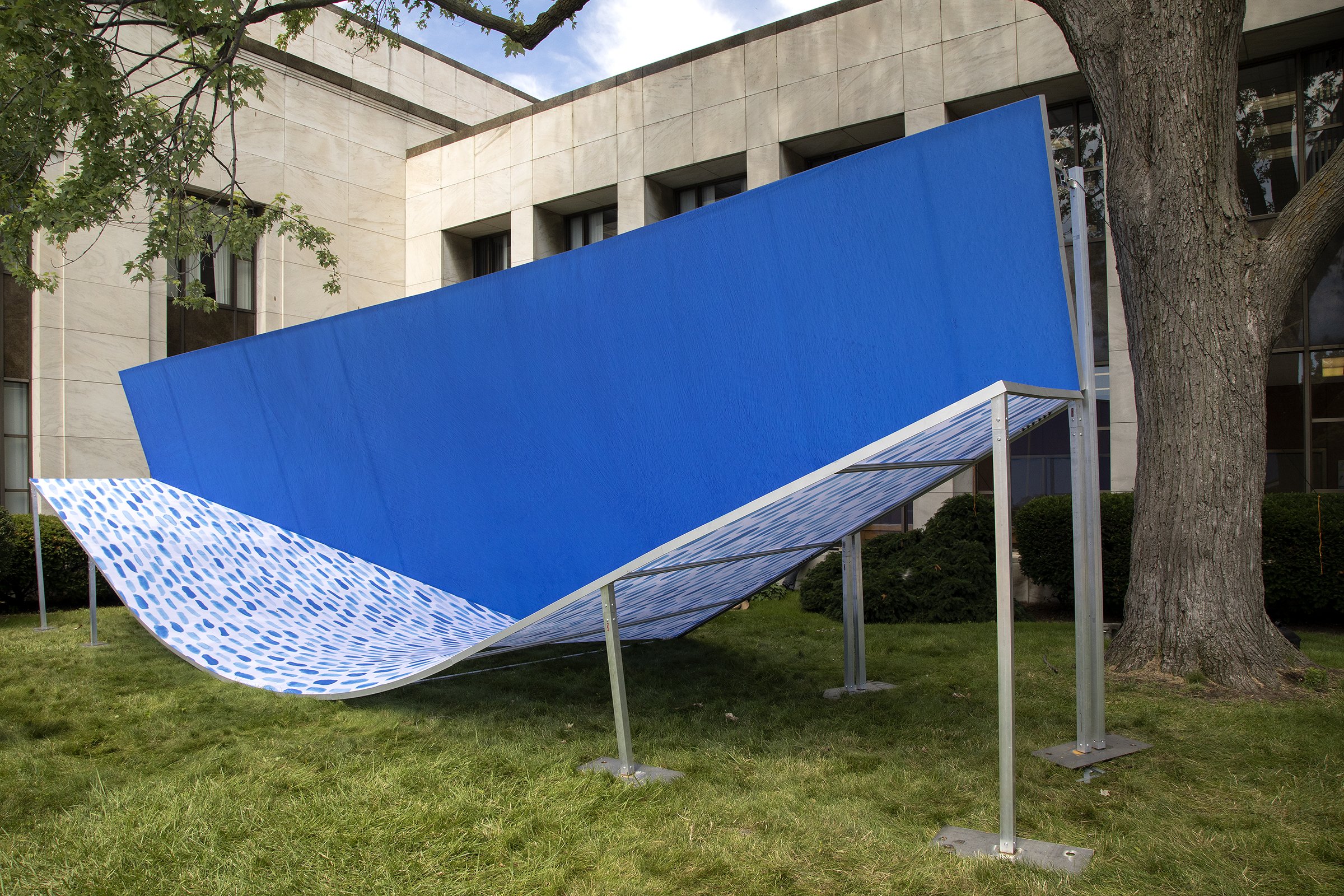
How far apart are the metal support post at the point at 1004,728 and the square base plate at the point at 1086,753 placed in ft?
3.45

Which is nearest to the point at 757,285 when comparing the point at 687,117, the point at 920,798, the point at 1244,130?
the point at 920,798

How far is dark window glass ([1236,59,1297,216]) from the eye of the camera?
9.59 m

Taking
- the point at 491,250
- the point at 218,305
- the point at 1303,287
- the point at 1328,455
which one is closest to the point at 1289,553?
→ the point at 1328,455

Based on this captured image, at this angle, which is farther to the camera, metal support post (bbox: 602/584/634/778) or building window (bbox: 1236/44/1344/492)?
building window (bbox: 1236/44/1344/492)

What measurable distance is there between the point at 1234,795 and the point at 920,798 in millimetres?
1275

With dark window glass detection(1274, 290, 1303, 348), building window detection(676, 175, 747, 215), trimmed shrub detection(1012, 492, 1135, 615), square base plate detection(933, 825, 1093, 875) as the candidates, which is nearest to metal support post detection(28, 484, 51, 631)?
square base plate detection(933, 825, 1093, 875)

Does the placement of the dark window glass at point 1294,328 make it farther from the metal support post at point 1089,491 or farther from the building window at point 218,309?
the building window at point 218,309

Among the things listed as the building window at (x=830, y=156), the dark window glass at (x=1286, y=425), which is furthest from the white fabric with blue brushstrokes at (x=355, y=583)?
the building window at (x=830, y=156)

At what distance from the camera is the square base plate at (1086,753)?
4.33 m

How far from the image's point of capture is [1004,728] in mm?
3371

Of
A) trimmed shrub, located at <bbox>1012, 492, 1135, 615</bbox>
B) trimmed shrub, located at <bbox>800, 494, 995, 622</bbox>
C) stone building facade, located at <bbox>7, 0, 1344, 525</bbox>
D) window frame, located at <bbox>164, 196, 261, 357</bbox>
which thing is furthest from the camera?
window frame, located at <bbox>164, 196, 261, 357</bbox>

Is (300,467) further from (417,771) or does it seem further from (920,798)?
(920,798)

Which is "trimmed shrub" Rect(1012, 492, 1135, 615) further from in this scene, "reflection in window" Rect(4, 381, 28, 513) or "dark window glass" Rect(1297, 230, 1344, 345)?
"reflection in window" Rect(4, 381, 28, 513)

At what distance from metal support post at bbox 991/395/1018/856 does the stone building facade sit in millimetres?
7550
